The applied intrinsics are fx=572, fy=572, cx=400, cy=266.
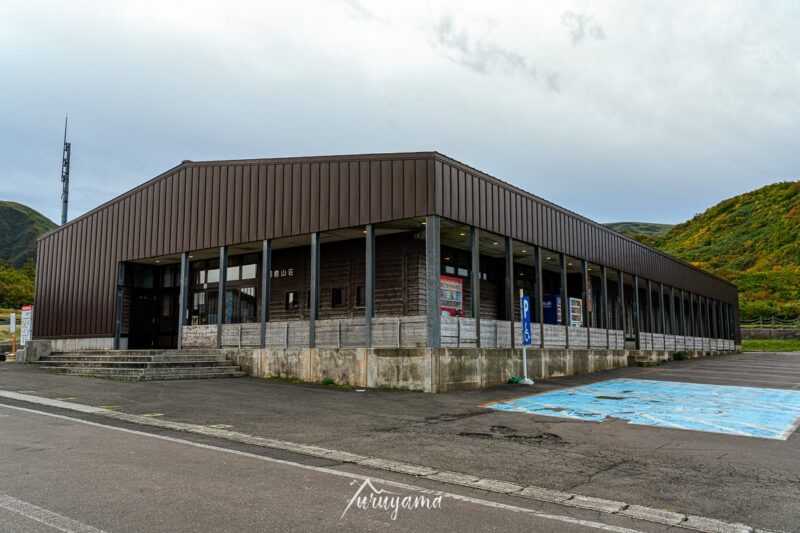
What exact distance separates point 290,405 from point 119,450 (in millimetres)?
4885

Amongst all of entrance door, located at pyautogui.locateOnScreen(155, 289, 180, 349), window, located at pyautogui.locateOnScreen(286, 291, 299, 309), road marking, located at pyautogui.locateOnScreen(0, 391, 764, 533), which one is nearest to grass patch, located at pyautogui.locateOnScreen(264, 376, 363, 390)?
window, located at pyautogui.locateOnScreen(286, 291, 299, 309)

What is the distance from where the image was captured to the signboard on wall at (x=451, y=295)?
19.5m

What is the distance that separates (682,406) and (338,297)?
12.0 meters

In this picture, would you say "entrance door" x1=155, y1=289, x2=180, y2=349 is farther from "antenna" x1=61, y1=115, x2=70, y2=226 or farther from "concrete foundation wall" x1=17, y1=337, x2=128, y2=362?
"antenna" x1=61, y1=115, x2=70, y2=226

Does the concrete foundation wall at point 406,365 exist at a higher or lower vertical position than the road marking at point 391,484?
higher

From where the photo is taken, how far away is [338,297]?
818 inches

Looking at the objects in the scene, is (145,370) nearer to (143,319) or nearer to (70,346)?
(143,319)

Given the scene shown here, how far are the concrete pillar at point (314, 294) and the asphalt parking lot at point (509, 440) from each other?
2.13m

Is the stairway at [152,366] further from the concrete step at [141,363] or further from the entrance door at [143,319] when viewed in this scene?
the entrance door at [143,319]

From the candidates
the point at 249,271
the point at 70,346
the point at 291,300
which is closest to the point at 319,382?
the point at 291,300

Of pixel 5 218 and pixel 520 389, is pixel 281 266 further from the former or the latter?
pixel 5 218

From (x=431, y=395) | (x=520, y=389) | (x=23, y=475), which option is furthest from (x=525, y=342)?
(x=23, y=475)

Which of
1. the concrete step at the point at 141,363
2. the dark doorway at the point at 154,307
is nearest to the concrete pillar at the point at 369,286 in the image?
the concrete step at the point at 141,363

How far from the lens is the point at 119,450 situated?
7.08m
